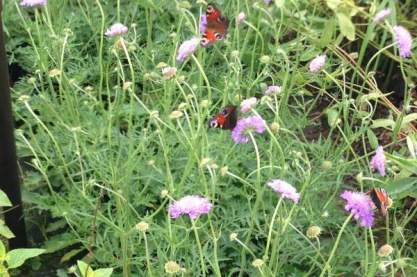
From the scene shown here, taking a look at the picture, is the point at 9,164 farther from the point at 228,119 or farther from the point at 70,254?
the point at 228,119

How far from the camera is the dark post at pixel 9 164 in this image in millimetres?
1280

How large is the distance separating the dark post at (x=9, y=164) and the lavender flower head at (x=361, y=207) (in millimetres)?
603

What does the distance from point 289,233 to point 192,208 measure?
12.0 inches

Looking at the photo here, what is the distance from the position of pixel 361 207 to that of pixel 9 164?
2.11 ft

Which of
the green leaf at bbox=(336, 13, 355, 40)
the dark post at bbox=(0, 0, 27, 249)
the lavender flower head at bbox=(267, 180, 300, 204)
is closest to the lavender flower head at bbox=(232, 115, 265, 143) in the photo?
the lavender flower head at bbox=(267, 180, 300, 204)

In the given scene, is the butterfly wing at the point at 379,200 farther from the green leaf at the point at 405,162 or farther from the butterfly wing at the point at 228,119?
the butterfly wing at the point at 228,119

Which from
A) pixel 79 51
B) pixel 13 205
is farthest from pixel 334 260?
pixel 79 51

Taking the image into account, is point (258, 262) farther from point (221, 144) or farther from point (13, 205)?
point (13, 205)

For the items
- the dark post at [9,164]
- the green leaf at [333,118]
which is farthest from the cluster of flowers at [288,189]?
the dark post at [9,164]

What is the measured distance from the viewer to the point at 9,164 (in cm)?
136

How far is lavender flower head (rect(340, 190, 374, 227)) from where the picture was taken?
1066 mm

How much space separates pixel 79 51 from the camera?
190cm

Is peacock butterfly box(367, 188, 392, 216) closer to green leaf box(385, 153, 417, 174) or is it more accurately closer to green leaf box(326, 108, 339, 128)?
green leaf box(385, 153, 417, 174)

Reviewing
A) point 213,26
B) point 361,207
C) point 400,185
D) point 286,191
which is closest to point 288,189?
point 286,191
